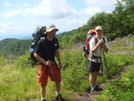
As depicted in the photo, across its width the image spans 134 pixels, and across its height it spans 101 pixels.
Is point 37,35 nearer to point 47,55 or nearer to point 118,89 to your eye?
point 47,55

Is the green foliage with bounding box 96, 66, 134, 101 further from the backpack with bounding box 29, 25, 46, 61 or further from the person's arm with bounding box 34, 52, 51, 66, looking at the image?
the backpack with bounding box 29, 25, 46, 61

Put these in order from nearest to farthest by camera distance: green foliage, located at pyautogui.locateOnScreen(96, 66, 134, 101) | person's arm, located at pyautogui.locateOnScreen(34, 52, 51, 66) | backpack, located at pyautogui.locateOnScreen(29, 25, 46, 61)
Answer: green foliage, located at pyautogui.locateOnScreen(96, 66, 134, 101) → person's arm, located at pyautogui.locateOnScreen(34, 52, 51, 66) → backpack, located at pyautogui.locateOnScreen(29, 25, 46, 61)

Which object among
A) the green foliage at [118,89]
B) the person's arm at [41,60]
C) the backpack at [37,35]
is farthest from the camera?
the backpack at [37,35]

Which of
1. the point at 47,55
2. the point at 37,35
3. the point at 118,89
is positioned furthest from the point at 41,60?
the point at 118,89

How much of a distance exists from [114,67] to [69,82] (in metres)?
2.75

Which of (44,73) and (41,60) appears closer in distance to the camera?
(41,60)

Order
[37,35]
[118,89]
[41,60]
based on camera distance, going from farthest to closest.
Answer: [118,89] < [37,35] < [41,60]

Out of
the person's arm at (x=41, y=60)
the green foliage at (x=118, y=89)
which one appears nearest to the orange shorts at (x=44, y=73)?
the person's arm at (x=41, y=60)

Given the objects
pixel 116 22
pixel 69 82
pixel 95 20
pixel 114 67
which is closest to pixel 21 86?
pixel 69 82

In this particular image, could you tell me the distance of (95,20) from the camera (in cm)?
6200

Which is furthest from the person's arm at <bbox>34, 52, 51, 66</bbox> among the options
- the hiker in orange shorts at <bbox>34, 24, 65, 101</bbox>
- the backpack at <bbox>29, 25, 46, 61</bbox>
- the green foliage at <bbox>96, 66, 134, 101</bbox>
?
the green foliage at <bbox>96, 66, 134, 101</bbox>

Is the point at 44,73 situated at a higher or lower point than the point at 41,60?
lower

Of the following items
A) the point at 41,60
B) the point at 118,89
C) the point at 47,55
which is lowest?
the point at 118,89

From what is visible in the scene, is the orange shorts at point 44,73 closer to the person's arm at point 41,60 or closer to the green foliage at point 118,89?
the person's arm at point 41,60
